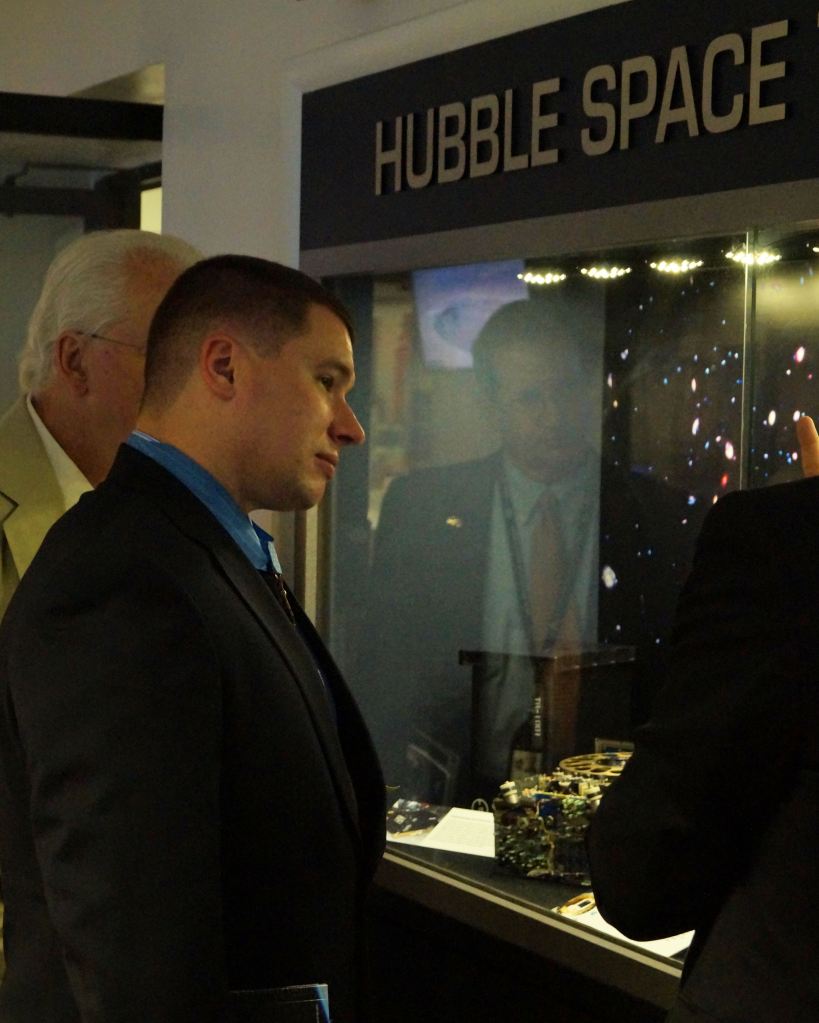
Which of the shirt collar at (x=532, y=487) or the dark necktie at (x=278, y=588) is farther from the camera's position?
the shirt collar at (x=532, y=487)

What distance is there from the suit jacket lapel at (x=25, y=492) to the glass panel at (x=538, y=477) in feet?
3.84

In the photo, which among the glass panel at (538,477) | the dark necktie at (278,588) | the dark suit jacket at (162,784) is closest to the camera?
the dark suit jacket at (162,784)

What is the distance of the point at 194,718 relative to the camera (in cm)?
141

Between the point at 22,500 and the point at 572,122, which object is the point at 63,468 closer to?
the point at 22,500

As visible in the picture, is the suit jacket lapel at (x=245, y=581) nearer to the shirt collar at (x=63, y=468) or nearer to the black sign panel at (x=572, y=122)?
the shirt collar at (x=63, y=468)

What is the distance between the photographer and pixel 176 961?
4.48 ft

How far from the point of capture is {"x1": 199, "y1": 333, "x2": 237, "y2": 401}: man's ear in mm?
1685

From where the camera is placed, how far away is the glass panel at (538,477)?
265 cm

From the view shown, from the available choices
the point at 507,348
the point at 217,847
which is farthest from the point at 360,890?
the point at 507,348

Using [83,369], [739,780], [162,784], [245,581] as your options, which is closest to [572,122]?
[83,369]

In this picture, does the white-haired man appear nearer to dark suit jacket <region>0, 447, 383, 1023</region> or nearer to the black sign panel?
dark suit jacket <region>0, 447, 383, 1023</region>

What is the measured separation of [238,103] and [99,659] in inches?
98.8

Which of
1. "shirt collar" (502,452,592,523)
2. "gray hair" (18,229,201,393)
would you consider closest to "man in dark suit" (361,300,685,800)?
"shirt collar" (502,452,592,523)

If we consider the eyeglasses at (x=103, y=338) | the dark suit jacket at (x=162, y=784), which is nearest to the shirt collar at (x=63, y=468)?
the eyeglasses at (x=103, y=338)
